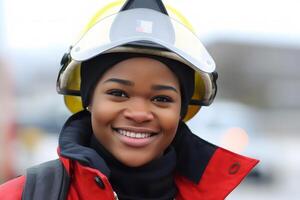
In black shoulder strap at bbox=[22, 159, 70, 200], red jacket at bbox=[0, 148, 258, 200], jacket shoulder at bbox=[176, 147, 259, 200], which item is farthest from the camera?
jacket shoulder at bbox=[176, 147, 259, 200]

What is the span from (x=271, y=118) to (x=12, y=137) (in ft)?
67.4

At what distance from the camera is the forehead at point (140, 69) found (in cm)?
195

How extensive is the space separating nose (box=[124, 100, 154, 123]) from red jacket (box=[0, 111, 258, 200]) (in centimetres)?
20

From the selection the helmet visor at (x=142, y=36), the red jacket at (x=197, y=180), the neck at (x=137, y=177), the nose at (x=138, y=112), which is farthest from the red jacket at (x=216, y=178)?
the helmet visor at (x=142, y=36)

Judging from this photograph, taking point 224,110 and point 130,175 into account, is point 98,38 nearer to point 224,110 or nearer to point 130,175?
point 130,175

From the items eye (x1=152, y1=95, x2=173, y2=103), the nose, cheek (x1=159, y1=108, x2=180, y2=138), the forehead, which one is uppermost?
the forehead

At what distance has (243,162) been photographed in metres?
2.17

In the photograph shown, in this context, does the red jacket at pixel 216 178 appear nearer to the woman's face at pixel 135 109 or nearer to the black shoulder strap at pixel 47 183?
the black shoulder strap at pixel 47 183

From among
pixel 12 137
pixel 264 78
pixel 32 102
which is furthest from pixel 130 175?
pixel 264 78

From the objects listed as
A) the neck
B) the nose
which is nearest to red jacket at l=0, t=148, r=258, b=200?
the neck

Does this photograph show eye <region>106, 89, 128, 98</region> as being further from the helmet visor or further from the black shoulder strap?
the black shoulder strap

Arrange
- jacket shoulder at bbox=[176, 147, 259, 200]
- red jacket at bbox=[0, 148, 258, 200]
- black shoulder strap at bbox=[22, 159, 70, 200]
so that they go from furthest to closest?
jacket shoulder at bbox=[176, 147, 259, 200], red jacket at bbox=[0, 148, 258, 200], black shoulder strap at bbox=[22, 159, 70, 200]

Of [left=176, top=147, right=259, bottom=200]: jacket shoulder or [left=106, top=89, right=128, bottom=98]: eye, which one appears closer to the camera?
[left=106, top=89, right=128, bottom=98]: eye

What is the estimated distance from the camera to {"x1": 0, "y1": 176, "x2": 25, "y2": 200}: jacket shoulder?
191 cm
